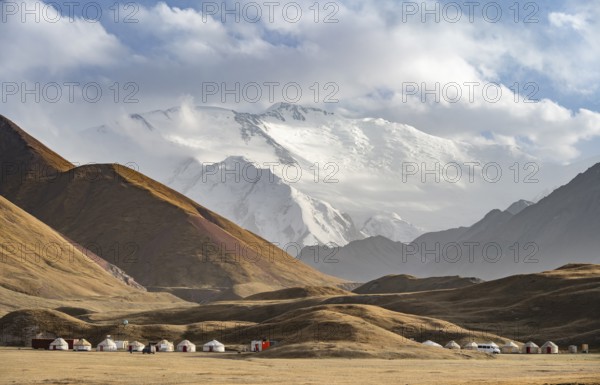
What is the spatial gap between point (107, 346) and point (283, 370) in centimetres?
5553

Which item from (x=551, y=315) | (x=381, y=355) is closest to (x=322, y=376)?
(x=381, y=355)

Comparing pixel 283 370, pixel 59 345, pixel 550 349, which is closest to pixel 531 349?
pixel 550 349

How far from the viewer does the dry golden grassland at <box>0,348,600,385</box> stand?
87.4 metres

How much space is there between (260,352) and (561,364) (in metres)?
41.0

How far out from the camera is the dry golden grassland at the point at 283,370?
87375mm

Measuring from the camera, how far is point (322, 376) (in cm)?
9375

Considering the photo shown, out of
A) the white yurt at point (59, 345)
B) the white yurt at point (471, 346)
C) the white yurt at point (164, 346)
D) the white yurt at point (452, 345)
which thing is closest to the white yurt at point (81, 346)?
the white yurt at point (59, 345)

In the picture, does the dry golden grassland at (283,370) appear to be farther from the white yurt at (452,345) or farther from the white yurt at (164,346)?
the white yurt at (164,346)

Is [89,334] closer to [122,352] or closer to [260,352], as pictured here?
[122,352]

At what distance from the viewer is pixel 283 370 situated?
103m

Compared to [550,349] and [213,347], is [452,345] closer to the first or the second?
[550,349]

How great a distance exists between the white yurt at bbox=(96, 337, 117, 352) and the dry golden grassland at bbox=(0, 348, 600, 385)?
18555 millimetres

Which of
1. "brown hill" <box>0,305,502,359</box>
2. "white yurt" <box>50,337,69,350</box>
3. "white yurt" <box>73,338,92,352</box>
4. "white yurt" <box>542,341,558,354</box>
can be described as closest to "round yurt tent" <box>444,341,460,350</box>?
"brown hill" <box>0,305,502,359</box>

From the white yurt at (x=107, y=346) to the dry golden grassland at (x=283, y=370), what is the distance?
18.6 meters
